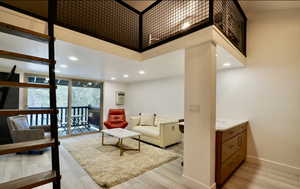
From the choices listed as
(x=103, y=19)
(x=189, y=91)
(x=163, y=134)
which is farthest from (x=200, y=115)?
(x=103, y=19)

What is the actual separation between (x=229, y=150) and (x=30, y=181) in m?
2.55

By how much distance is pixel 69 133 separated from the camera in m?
4.80

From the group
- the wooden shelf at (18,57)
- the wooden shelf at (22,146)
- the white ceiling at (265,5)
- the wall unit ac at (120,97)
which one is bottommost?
the wooden shelf at (22,146)

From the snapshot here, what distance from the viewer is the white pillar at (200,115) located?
6.13 ft

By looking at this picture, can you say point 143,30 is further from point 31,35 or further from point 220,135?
point 220,135

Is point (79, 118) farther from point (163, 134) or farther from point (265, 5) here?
point (265, 5)

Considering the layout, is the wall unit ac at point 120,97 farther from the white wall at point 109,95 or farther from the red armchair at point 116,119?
the red armchair at point 116,119

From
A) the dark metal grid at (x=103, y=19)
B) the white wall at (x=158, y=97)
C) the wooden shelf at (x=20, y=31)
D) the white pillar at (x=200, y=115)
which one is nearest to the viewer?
the wooden shelf at (x=20, y=31)

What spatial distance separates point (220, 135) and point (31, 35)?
8.28 feet

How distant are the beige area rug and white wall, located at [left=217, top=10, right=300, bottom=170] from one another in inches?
72.9

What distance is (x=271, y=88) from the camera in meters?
2.76

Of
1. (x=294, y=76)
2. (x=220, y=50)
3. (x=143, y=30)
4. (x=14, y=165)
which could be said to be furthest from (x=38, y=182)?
(x=294, y=76)

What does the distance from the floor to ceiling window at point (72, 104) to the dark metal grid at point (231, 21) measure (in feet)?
15.6

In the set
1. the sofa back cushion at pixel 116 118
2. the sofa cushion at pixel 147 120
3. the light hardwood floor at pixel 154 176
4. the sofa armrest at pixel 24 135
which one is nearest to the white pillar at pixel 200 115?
the light hardwood floor at pixel 154 176
